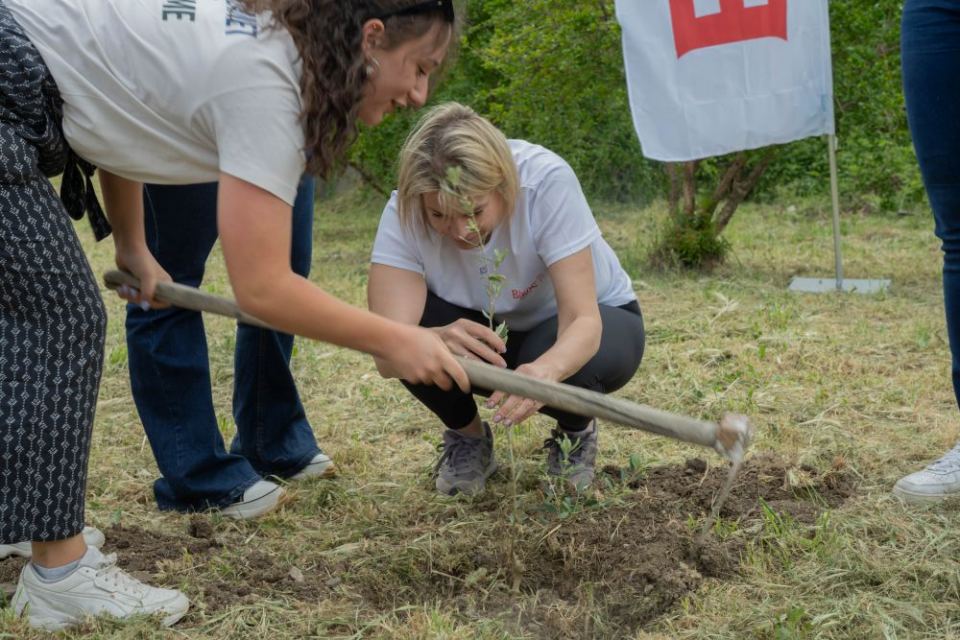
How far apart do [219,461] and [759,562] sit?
1.38 meters

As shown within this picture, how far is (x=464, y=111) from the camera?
8.57ft

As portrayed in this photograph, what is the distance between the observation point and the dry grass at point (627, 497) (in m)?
2.19

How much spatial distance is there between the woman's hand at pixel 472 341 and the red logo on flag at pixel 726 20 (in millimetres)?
3110

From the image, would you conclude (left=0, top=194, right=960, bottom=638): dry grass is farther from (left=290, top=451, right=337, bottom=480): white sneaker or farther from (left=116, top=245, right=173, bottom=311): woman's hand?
(left=116, top=245, right=173, bottom=311): woman's hand

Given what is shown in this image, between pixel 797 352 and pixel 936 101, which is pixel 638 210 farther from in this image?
pixel 936 101

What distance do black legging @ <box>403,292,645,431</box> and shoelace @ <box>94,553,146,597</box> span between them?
0.85 meters

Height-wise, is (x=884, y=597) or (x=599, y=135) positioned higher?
(x=884, y=597)

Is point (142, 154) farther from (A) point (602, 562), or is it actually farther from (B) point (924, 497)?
(B) point (924, 497)

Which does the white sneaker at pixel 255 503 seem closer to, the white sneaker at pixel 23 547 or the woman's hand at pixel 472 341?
the white sneaker at pixel 23 547

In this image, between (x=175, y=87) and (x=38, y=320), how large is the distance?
533mm

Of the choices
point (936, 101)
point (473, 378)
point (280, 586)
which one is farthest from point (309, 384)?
point (936, 101)

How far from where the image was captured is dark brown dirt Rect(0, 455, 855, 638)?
226cm

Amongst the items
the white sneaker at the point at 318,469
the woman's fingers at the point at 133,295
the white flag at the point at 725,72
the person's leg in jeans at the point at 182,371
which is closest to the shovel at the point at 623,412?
the woman's fingers at the point at 133,295

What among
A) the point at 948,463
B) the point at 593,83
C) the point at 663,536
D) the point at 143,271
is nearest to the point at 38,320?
the point at 143,271
